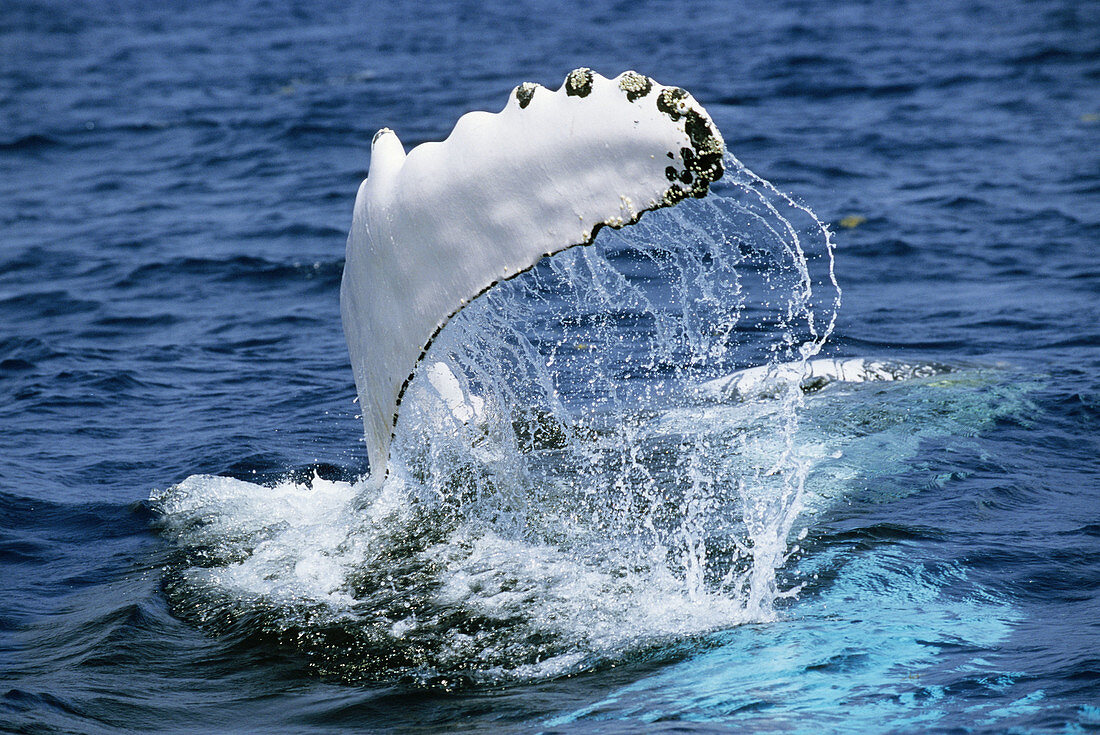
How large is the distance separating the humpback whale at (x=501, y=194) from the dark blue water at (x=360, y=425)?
56.7 inches

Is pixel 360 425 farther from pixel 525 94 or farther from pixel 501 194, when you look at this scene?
pixel 525 94

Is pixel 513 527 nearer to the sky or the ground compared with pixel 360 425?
nearer to the ground

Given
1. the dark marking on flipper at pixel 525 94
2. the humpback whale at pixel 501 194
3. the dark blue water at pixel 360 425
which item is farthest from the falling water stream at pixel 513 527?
the dark marking on flipper at pixel 525 94

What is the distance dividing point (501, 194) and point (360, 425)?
4461mm

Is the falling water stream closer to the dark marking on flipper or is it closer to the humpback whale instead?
the humpback whale

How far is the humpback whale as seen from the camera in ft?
13.1

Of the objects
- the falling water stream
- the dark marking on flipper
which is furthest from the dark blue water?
the dark marking on flipper

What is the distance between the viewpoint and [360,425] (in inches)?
338

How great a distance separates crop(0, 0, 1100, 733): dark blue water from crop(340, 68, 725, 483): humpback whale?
1.44 m

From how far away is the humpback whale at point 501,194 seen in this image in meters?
3.99

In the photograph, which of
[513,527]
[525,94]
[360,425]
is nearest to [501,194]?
[525,94]

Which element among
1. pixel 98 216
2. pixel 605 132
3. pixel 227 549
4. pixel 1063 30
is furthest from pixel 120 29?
pixel 605 132

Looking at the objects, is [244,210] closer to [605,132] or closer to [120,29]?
[605,132]

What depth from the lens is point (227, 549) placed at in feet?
21.1
